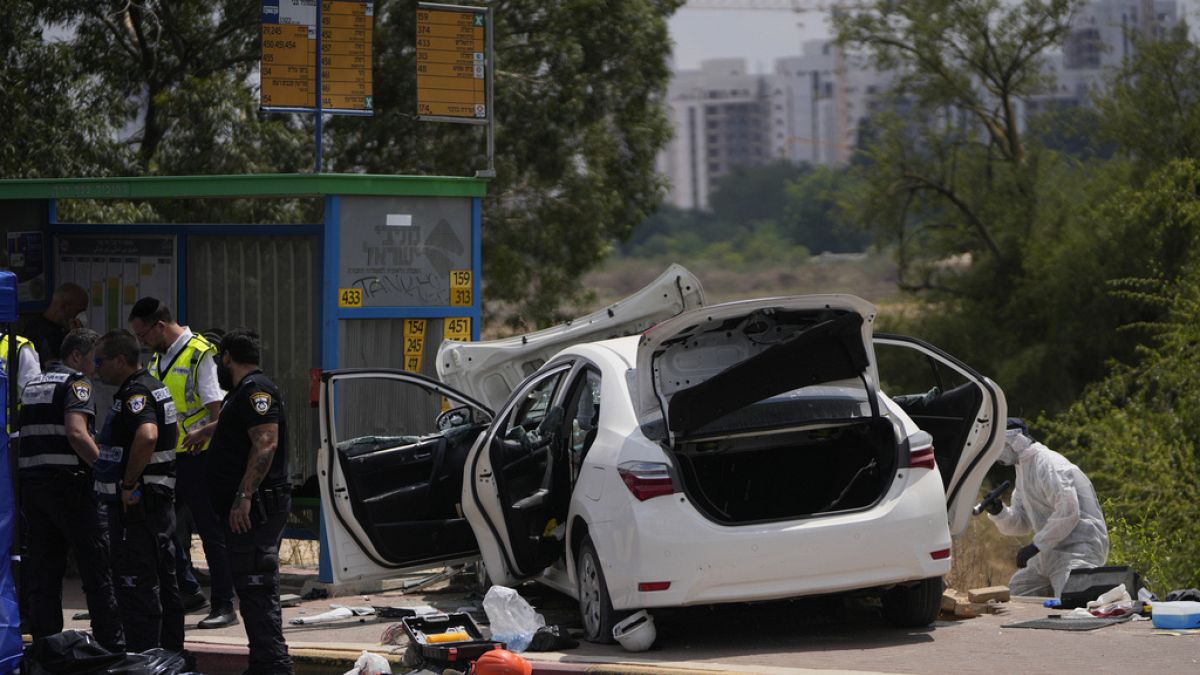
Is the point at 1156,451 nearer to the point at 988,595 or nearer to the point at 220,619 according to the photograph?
the point at 988,595

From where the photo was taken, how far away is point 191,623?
10.1m

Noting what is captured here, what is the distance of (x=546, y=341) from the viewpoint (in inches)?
446

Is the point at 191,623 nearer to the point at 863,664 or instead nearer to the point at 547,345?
Result: the point at 547,345

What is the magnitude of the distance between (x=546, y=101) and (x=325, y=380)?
17.2 m

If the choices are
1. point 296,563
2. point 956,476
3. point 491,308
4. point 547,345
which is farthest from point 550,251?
point 956,476

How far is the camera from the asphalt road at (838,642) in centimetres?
796

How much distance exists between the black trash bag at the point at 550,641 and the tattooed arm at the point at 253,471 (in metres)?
1.66

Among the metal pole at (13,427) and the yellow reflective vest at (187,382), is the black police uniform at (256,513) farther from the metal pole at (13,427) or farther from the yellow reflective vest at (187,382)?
the yellow reflective vest at (187,382)

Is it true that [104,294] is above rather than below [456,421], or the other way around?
above

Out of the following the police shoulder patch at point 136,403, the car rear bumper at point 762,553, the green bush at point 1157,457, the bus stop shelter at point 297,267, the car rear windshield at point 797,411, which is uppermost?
the bus stop shelter at point 297,267

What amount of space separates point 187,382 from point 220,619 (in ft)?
4.74

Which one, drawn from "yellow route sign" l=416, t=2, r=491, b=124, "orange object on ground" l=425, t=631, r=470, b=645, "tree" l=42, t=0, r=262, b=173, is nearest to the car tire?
"orange object on ground" l=425, t=631, r=470, b=645

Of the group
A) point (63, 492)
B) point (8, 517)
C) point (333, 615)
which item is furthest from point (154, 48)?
point (8, 517)

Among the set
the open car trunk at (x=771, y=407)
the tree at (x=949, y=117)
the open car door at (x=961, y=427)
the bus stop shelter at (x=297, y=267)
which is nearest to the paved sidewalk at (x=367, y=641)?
the bus stop shelter at (x=297, y=267)
